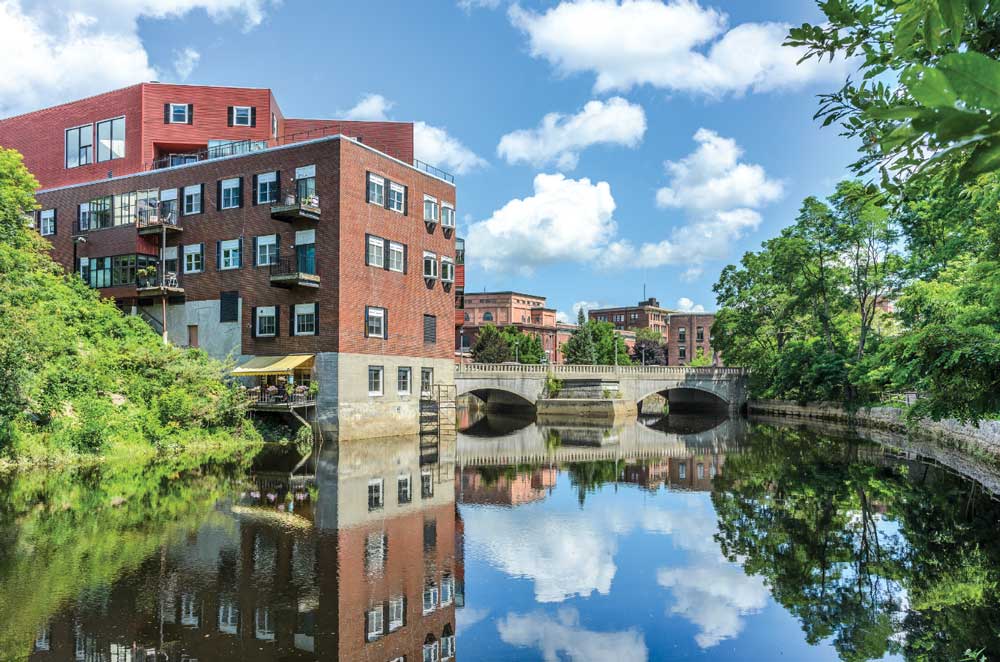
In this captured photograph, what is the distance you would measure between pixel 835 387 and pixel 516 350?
54.0 metres

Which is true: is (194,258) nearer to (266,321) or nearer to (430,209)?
(266,321)

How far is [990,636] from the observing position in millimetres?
9047

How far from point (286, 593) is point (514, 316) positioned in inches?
4680

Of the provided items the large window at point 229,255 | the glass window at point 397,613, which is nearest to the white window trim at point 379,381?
the large window at point 229,255

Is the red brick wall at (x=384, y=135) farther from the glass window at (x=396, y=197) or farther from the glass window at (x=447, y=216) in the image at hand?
the glass window at (x=396, y=197)

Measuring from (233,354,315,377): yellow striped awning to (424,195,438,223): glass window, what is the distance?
10580 mm

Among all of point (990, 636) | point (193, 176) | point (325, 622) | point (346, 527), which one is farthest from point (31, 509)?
point (193, 176)

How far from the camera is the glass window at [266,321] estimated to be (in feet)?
118

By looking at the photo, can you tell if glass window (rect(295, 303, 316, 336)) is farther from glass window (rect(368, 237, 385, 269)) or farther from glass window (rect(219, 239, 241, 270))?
glass window (rect(219, 239, 241, 270))

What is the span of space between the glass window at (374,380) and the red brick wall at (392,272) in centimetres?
86

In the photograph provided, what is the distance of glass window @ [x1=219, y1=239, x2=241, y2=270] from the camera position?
122 ft

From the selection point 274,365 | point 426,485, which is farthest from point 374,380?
point 426,485

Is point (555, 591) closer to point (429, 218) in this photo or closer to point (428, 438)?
point (428, 438)

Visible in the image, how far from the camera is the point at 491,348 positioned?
97250mm
